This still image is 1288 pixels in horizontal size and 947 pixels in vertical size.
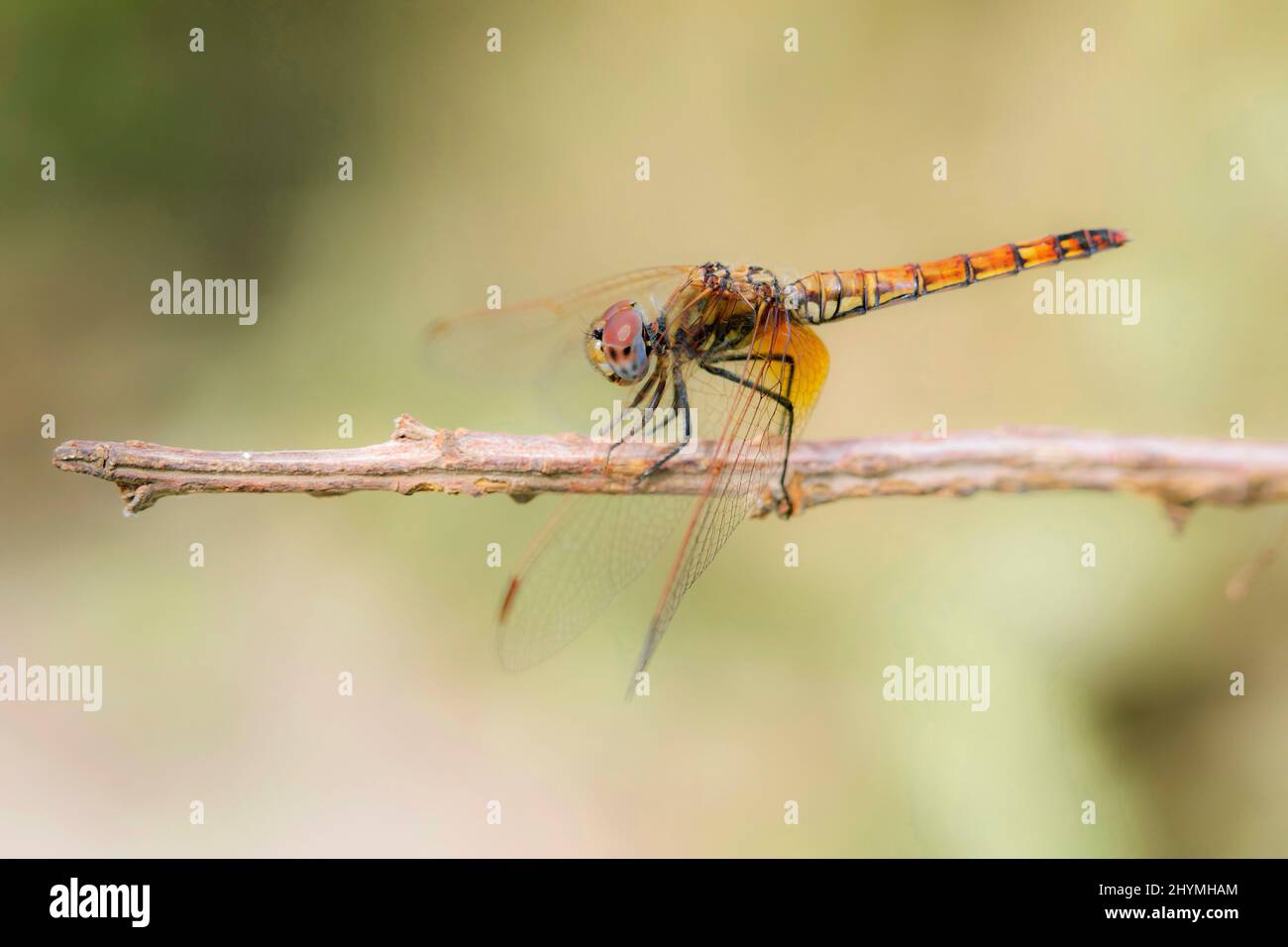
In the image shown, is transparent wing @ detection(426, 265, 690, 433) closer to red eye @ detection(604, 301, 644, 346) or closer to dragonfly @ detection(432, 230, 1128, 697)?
dragonfly @ detection(432, 230, 1128, 697)

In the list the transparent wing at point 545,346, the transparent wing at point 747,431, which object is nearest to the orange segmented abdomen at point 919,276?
the transparent wing at point 747,431

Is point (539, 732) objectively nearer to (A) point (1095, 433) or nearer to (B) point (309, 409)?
(B) point (309, 409)

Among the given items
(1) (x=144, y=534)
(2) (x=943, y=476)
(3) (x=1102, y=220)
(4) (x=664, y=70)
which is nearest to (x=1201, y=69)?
(3) (x=1102, y=220)

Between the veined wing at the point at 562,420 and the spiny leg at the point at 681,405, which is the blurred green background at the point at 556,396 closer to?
the veined wing at the point at 562,420

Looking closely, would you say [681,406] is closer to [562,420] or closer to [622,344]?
→ [622,344]

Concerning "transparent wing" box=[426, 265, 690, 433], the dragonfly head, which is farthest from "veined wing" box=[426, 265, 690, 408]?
the dragonfly head

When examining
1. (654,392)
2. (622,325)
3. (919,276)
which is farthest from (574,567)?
(919,276)
